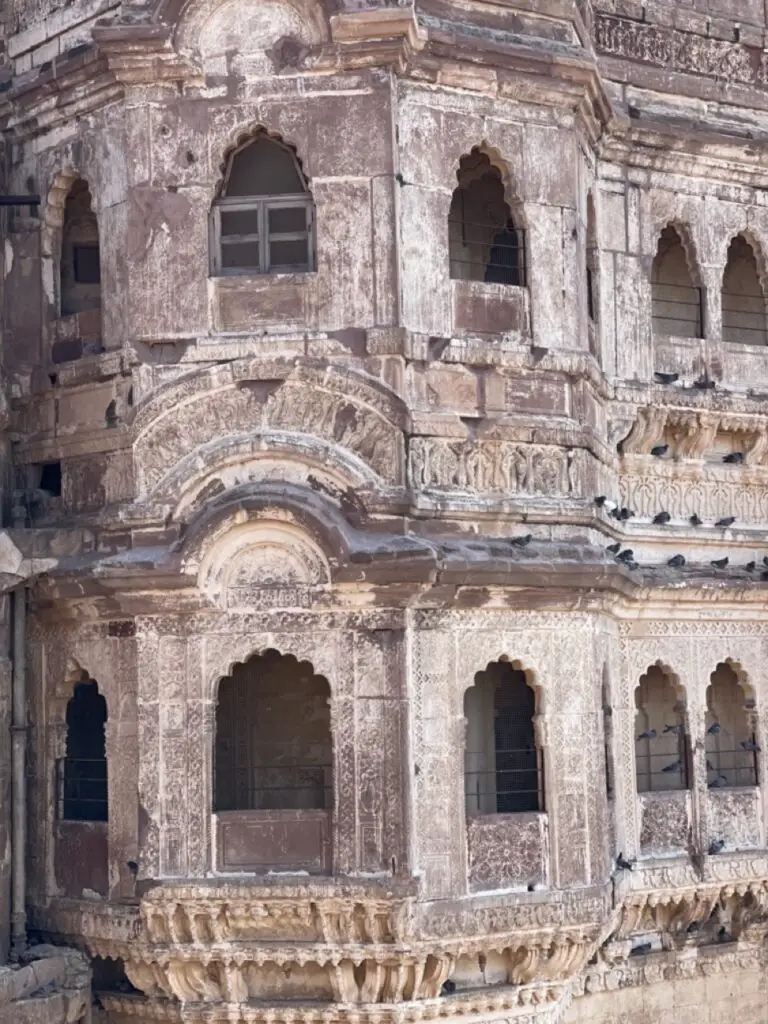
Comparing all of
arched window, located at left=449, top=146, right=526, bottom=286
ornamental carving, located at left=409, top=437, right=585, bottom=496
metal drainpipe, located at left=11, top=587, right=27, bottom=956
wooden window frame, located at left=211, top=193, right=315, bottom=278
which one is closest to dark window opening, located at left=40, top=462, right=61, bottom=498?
metal drainpipe, located at left=11, top=587, right=27, bottom=956

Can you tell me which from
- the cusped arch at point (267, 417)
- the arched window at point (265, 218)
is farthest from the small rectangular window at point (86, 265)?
the cusped arch at point (267, 417)

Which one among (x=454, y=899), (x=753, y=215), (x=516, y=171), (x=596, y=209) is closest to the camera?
(x=454, y=899)

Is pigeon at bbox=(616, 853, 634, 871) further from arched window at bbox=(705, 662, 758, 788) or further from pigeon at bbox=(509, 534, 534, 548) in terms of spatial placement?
pigeon at bbox=(509, 534, 534, 548)

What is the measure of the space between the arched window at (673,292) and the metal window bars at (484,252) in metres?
2.31

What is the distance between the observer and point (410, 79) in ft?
60.4

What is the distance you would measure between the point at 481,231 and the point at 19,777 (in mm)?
6350

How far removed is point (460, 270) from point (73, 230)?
3512mm

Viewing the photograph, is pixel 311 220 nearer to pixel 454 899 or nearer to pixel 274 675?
pixel 274 675

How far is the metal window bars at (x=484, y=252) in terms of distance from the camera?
19.8m

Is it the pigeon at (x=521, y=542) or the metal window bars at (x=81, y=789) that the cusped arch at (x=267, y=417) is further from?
the metal window bars at (x=81, y=789)

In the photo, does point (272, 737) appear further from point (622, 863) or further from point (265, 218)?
point (265, 218)

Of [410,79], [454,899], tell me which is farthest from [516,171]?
[454,899]

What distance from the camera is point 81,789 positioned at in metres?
19.4

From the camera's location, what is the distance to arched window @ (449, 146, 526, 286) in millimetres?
19766
